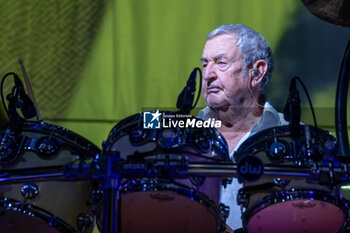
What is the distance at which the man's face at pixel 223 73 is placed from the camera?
2309 mm

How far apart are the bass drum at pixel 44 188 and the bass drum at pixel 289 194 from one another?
50 centimetres

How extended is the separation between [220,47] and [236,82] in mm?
190

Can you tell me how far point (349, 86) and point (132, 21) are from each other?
1.09 m

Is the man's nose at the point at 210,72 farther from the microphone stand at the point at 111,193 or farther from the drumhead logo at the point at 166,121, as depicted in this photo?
the microphone stand at the point at 111,193

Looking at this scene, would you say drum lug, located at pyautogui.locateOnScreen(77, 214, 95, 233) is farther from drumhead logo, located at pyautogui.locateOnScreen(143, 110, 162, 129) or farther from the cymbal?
the cymbal

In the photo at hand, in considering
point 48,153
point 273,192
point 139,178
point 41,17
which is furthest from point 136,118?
point 41,17

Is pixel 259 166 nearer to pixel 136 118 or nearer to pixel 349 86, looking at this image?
pixel 136 118

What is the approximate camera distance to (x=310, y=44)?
89.2 inches

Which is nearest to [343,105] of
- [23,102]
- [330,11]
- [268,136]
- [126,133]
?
[330,11]

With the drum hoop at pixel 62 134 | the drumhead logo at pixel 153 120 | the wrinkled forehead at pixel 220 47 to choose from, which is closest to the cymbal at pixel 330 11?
the wrinkled forehead at pixel 220 47

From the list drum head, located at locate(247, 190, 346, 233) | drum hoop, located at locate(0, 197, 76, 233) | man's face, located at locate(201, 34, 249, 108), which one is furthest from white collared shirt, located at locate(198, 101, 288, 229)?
drum hoop, located at locate(0, 197, 76, 233)

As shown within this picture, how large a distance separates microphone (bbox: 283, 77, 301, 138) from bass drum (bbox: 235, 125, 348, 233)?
17 mm

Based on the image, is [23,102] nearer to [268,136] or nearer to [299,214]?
[268,136]

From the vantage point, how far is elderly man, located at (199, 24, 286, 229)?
2297 mm
